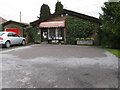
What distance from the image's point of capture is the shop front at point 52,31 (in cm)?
1545

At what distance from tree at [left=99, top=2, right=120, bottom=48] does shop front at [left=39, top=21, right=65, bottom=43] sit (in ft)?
18.6

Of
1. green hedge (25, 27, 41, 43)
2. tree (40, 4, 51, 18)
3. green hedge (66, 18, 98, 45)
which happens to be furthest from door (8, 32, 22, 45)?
tree (40, 4, 51, 18)

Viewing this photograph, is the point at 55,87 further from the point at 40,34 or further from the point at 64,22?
the point at 40,34

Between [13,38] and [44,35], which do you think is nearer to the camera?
[13,38]

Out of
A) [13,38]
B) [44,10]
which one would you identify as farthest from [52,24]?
[44,10]

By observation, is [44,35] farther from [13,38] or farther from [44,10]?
[44,10]

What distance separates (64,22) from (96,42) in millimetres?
5093

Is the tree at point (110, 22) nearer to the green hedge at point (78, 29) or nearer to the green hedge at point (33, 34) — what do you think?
the green hedge at point (78, 29)

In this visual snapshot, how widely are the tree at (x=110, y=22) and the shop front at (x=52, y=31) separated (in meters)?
5.67

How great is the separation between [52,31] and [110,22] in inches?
327

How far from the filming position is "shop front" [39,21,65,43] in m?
15.5

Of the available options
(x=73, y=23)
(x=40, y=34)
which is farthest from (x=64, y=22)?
(x=40, y=34)

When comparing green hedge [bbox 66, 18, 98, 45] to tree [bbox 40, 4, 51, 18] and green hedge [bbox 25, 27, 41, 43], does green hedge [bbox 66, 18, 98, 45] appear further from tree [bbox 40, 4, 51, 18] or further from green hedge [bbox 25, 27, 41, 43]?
tree [bbox 40, 4, 51, 18]

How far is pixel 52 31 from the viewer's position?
54.5 ft
